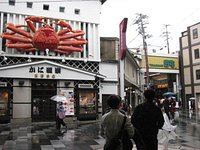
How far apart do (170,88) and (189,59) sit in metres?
8.09

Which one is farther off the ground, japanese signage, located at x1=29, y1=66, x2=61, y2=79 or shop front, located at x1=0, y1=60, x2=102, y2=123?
japanese signage, located at x1=29, y1=66, x2=61, y2=79

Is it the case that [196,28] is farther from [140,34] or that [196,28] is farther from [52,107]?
[52,107]

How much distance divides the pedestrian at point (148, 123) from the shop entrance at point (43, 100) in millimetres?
17082

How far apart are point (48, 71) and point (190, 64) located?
1123 inches

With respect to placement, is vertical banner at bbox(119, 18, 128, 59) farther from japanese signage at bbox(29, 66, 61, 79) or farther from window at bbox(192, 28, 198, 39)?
window at bbox(192, 28, 198, 39)

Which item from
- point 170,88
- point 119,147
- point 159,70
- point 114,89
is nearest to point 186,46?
point 159,70

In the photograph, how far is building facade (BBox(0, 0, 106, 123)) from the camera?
20.9m

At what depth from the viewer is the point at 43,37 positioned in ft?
72.7

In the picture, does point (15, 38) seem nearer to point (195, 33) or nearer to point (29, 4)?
point (29, 4)

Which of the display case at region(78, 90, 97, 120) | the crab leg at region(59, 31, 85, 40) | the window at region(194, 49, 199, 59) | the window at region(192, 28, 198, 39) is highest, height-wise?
the window at region(192, 28, 198, 39)

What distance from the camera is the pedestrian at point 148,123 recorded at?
554cm

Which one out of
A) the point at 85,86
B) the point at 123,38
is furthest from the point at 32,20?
the point at 123,38

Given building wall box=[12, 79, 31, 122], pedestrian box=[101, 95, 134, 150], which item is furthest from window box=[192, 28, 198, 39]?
pedestrian box=[101, 95, 134, 150]

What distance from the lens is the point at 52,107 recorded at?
73.0 feet
